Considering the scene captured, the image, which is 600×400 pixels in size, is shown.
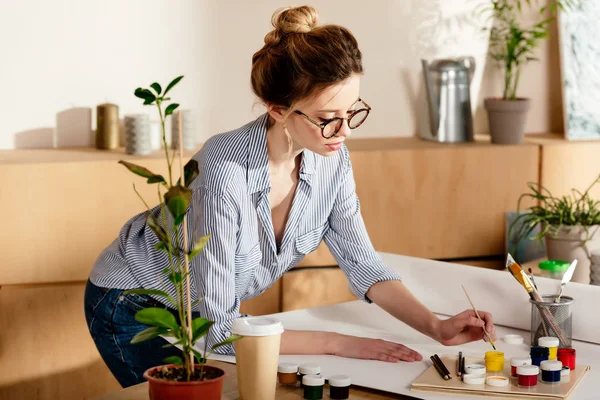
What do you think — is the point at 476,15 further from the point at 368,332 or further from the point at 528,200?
the point at 368,332

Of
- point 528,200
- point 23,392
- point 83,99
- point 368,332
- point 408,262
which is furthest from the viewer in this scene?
point 528,200

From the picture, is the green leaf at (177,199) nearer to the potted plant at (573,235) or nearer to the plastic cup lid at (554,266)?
the plastic cup lid at (554,266)

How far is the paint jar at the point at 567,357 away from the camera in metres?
1.70

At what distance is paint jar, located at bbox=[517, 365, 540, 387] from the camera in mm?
1585

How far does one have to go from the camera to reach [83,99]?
3.30 meters

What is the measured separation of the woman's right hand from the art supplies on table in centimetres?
14

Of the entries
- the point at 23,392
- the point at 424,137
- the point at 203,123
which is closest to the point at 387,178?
the point at 424,137

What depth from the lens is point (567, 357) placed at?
1701 millimetres

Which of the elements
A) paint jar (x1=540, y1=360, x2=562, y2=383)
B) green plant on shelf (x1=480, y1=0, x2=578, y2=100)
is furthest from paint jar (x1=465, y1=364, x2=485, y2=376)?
green plant on shelf (x1=480, y1=0, x2=578, y2=100)

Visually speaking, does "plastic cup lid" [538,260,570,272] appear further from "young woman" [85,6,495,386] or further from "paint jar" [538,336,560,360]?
"paint jar" [538,336,560,360]

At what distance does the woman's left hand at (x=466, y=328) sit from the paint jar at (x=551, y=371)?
0.84 feet

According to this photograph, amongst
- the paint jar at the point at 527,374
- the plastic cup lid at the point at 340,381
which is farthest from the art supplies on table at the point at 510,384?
the plastic cup lid at the point at 340,381

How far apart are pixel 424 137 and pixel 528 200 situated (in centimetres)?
48

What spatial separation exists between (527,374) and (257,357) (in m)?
0.48
